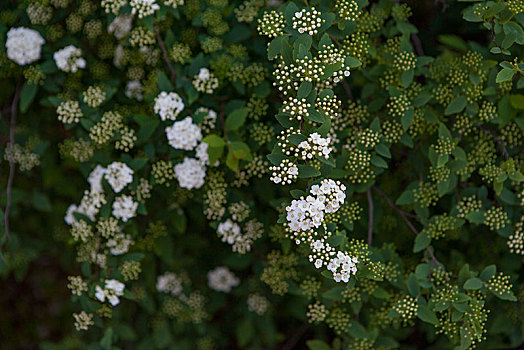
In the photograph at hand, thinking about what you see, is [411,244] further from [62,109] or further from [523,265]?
[62,109]

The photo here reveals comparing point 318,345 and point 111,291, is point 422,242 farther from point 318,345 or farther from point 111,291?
point 111,291

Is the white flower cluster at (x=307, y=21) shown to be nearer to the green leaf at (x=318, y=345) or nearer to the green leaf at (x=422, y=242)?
the green leaf at (x=422, y=242)

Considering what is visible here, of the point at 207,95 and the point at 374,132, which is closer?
the point at 374,132

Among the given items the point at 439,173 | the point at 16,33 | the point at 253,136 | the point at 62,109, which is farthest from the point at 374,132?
the point at 16,33

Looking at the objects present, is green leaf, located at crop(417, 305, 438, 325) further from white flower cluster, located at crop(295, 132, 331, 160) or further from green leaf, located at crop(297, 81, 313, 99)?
green leaf, located at crop(297, 81, 313, 99)

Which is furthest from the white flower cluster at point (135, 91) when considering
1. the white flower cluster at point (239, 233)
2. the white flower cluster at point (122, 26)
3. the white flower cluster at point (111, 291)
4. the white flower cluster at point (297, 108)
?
the white flower cluster at point (297, 108)

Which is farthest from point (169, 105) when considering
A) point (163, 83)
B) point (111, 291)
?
point (111, 291)
